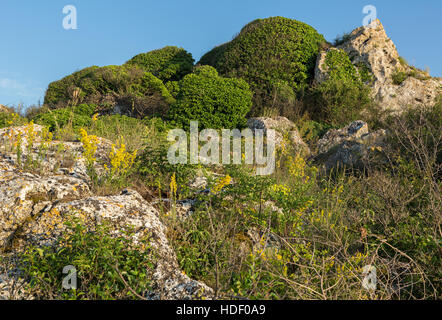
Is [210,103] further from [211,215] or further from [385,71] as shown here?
[385,71]

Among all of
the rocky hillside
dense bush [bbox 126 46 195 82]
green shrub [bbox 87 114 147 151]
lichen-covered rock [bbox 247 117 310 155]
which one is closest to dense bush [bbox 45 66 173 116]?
the rocky hillside

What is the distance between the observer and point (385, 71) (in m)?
14.1

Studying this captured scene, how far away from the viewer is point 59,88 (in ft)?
53.9

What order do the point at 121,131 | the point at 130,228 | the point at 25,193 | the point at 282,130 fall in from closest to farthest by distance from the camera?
1. the point at 130,228
2. the point at 25,193
3. the point at 121,131
4. the point at 282,130

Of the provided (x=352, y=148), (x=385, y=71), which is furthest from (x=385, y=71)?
(x=352, y=148)

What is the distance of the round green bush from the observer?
37.0ft

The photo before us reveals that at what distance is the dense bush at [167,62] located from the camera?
57.2 ft

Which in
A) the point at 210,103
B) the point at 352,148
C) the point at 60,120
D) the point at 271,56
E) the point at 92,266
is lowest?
the point at 92,266

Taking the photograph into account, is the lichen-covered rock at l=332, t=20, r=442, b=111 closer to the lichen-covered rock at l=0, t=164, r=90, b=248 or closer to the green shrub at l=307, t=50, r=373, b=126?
the green shrub at l=307, t=50, r=373, b=126

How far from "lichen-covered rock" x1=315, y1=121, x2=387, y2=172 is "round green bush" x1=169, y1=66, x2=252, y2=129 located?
307 centimetres

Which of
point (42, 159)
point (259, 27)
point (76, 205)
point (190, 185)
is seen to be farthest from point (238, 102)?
point (76, 205)

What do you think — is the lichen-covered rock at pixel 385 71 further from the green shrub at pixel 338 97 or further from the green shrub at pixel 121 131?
the green shrub at pixel 121 131

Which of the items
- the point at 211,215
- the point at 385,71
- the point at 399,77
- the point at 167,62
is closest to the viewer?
the point at 211,215

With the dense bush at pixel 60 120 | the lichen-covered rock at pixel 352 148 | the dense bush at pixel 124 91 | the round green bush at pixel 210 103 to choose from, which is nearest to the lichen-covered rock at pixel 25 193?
the dense bush at pixel 60 120
